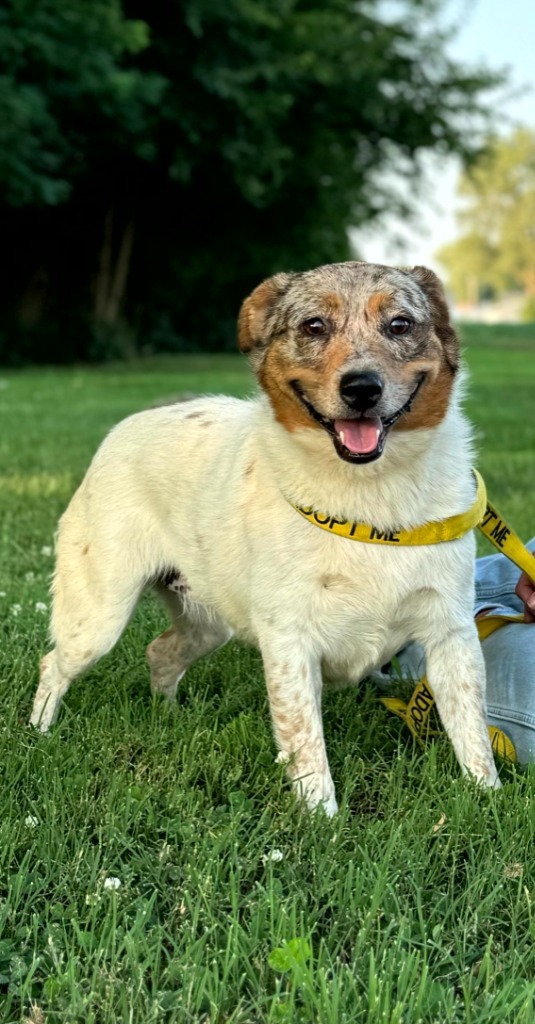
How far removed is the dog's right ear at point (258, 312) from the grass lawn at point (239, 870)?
3.88 feet

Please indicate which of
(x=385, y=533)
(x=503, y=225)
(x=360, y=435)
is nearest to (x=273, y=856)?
(x=385, y=533)

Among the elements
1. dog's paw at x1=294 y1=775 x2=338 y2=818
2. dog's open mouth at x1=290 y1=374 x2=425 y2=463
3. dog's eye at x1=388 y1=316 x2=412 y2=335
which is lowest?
dog's paw at x1=294 y1=775 x2=338 y2=818

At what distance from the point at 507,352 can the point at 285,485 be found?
34551mm

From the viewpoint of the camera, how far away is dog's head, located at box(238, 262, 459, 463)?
2.78 metres

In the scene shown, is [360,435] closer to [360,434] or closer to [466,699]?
[360,434]

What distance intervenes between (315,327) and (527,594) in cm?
125

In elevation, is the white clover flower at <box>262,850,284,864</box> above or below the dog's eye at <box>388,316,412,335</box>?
below

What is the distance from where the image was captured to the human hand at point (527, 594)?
3498 millimetres

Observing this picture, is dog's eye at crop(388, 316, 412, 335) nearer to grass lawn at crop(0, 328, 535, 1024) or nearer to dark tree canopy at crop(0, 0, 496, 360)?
grass lawn at crop(0, 328, 535, 1024)

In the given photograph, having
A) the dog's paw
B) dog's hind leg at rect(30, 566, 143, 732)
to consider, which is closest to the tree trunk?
dog's hind leg at rect(30, 566, 143, 732)

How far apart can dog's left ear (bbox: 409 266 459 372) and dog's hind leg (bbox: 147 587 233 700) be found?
1299 millimetres

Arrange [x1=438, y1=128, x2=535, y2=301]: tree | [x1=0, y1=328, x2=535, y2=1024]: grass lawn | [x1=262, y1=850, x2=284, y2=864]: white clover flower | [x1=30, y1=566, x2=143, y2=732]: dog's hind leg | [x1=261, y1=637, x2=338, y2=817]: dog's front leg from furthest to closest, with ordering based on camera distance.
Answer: [x1=438, y1=128, x2=535, y2=301]: tree, [x1=30, y1=566, x2=143, y2=732]: dog's hind leg, [x1=261, y1=637, x2=338, y2=817]: dog's front leg, [x1=262, y1=850, x2=284, y2=864]: white clover flower, [x1=0, y1=328, x2=535, y2=1024]: grass lawn

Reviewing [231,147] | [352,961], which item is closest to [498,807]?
[352,961]

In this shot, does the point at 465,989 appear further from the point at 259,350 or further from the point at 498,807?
the point at 259,350
